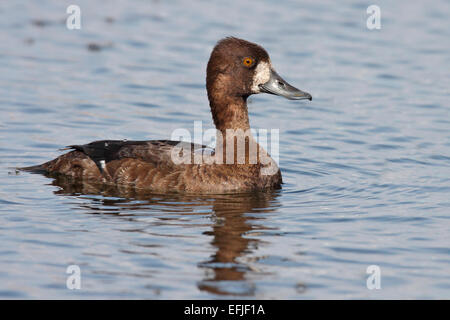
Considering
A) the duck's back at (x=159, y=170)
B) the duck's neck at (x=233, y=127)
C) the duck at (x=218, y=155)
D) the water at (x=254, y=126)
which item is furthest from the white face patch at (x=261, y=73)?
the water at (x=254, y=126)

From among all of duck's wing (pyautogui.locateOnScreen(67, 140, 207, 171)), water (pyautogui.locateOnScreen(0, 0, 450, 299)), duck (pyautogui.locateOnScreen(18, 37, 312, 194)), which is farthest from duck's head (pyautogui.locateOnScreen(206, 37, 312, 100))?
water (pyautogui.locateOnScreen(0, 0, 450, 299))

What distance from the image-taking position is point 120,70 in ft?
50.3

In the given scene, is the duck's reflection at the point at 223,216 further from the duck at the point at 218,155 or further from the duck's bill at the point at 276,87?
the duck's bill at the point at 276,87

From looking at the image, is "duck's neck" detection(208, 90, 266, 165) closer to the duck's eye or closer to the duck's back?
the duck's back

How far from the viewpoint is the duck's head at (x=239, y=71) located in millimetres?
9969

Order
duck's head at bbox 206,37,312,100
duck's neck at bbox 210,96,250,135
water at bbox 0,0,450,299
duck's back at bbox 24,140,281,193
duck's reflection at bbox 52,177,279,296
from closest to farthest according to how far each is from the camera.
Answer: duck's reflection at bbox 52,177,279,296 → water at bbox 0,0,450,299 → duck's back at bbox 24,140,281,193 → duck's head at bbox 206,37,312,100 → duck's neck at bbox 210,96,250,135

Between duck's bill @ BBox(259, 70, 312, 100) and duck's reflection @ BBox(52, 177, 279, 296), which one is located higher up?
duck's bill @ BBox(259, 70, 312, 100)

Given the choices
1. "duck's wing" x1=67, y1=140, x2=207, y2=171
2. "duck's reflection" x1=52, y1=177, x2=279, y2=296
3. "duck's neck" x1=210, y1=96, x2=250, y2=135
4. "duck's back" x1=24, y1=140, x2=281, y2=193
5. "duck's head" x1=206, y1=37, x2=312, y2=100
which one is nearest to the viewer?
"duck's reflection" x1=52, y1=177, x2=279, y2=296

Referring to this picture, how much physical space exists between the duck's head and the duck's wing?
734 millimetres

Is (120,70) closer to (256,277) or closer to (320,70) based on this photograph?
(320,70)

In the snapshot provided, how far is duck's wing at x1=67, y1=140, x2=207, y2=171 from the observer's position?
9859 mm

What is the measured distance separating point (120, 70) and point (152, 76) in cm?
62

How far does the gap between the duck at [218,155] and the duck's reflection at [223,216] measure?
0.50 ft
